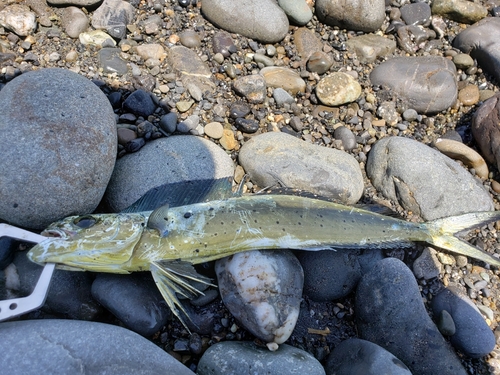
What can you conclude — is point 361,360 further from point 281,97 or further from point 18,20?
point 18,20

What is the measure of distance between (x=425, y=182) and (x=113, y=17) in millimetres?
3986

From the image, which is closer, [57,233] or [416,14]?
[57,233]

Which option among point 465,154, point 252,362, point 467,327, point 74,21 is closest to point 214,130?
point 74,21

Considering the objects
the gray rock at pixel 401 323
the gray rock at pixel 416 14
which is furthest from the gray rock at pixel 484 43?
the gray rock at pixel 401 323

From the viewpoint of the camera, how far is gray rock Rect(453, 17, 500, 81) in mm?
5379

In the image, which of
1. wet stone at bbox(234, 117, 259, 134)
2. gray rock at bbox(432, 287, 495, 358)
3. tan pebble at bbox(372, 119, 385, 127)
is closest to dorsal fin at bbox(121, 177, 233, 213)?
wet stone at bbox(234, 117, 259, 134)

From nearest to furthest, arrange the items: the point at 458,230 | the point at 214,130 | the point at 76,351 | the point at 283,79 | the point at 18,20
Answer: the point at 76,351, the point at 458,230, the point at 214,130, the point at 18,20, the point at 283,79

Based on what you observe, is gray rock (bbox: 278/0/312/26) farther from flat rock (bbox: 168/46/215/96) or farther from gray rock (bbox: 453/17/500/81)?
gray rock (bbox: 453/17/500/81)

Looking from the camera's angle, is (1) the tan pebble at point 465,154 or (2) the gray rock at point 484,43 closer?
(1) the tan pebble at point 465,154

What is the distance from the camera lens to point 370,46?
5422mm

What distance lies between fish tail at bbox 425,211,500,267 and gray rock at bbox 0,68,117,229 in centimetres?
309

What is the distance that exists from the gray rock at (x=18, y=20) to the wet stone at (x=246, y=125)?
2.53m

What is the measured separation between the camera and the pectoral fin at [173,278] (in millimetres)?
3215

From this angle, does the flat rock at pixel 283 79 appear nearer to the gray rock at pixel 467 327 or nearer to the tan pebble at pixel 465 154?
the tan pebble at pixel 465 154
